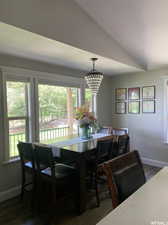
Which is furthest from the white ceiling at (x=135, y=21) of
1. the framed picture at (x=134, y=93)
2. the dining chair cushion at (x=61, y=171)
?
the dining chair cushion at (x=61, y=171)

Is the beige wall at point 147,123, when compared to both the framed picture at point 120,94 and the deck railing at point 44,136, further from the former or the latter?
the deck railing at point 44,136

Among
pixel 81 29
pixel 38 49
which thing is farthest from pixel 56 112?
pixel 81 29

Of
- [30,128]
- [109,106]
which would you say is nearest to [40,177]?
[30,128]

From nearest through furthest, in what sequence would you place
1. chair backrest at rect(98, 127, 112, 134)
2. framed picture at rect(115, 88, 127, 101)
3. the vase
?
the vase, chair backrest at rect(98, 127, 112, 134), framed picture at rect(115, 88, 127, 101)

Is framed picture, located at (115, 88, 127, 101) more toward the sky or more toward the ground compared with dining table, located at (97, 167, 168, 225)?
more toward the sky

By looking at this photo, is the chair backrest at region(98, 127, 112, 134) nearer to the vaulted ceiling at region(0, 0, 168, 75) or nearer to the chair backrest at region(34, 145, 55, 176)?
the vaulted ceiling at region(0, 0, 168, 75)

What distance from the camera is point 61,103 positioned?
375 cm

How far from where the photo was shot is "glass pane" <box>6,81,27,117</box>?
283 cm

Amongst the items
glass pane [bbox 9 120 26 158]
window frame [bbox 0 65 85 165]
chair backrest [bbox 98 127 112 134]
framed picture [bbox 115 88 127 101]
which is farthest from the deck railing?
framed picture [bbox 115 88 127 101]

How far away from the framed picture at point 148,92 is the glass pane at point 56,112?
1668mm

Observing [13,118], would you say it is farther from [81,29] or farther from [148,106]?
[148,106]

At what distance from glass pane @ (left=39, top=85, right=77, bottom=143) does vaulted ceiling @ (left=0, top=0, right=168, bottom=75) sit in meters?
0.68

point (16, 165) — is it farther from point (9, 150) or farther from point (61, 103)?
point (61, 103)

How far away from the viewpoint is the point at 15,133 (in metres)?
2.94
